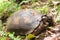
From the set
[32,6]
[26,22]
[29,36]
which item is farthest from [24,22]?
[32,6]

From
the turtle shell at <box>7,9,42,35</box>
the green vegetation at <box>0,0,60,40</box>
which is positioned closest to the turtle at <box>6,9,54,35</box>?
the turtle shell at <box>7,9,42,35</box>

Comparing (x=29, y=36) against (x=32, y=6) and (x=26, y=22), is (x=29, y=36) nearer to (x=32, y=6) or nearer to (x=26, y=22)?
(x=26, y=22)

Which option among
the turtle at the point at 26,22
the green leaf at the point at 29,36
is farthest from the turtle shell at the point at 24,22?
the green leaf at the point at 29,36

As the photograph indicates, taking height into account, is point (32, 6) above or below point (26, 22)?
above

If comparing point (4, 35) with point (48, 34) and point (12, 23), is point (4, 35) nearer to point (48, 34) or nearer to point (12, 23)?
point (12, 23)

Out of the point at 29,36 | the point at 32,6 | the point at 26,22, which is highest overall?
the point at 32,6

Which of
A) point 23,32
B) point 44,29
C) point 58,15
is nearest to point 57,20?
point 58,15

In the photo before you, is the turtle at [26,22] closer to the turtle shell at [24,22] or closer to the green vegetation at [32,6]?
the turtle shell at [24,22]

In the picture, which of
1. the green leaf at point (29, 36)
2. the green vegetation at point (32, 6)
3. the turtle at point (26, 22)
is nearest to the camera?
the green leaf at point (29, 36)
